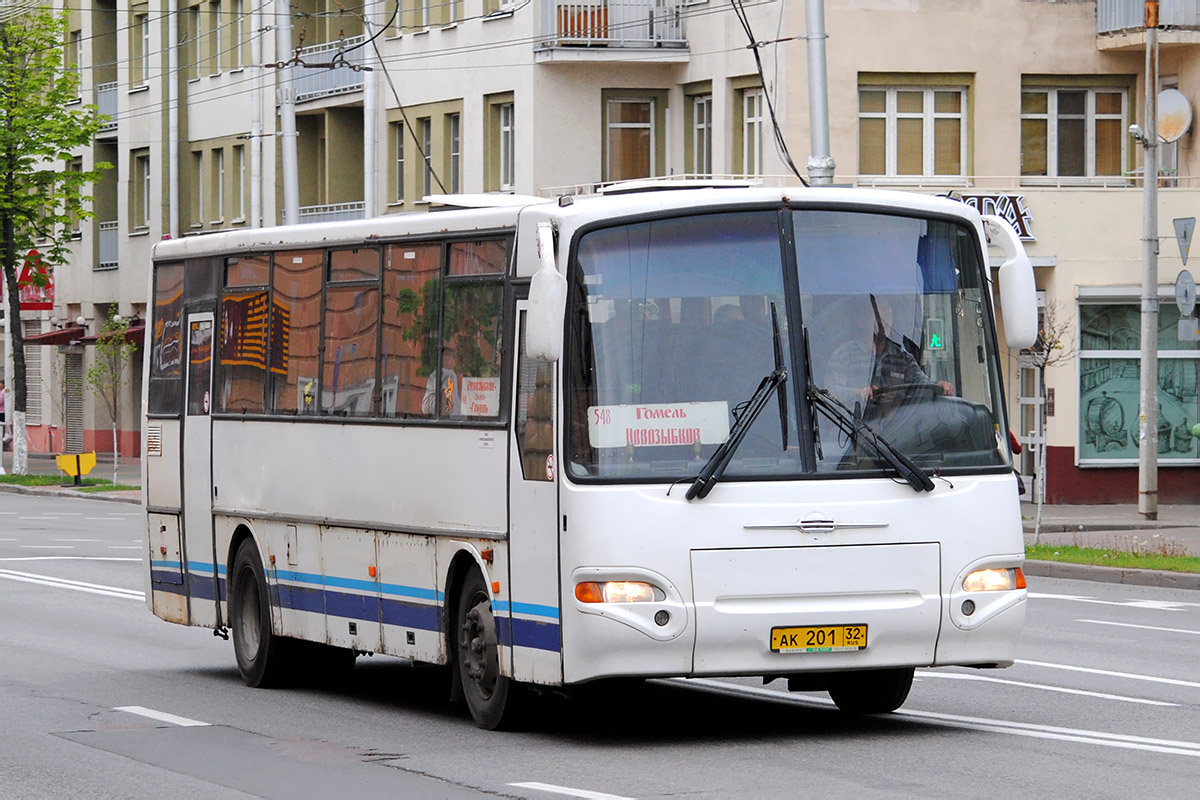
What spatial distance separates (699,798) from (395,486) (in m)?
3.99

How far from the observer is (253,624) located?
1531 cm

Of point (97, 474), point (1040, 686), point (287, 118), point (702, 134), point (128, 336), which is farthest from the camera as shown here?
point (128, 336)

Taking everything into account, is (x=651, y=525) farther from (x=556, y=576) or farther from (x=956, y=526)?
(x=956, y=526)

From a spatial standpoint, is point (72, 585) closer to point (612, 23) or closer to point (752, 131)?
point (752, 131)

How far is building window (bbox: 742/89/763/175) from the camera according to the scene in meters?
38.1

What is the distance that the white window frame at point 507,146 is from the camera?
42969mm

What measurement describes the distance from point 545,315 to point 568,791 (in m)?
2.32

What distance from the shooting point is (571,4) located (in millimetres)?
41438

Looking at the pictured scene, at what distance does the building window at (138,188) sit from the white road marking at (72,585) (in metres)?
38.2

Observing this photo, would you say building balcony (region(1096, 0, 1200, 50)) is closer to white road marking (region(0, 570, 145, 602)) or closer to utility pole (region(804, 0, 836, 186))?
utility pole (region(804, 0, 836, 186))

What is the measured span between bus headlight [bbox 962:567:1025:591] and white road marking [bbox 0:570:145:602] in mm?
12360

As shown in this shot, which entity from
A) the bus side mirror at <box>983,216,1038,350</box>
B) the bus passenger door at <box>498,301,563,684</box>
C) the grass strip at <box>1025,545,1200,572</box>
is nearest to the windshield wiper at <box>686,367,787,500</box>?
the bus passenger door at <box>498,301,563,684</box>

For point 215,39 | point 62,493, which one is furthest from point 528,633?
point 215,39

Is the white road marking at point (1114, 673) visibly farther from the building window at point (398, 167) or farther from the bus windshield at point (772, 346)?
the building window at point (398, 167)
